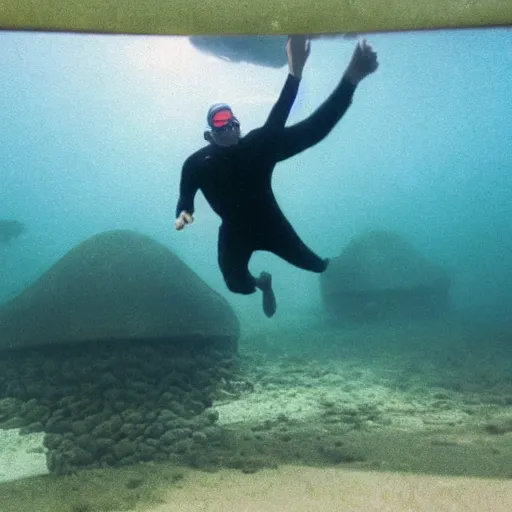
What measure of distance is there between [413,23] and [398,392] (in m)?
4.59

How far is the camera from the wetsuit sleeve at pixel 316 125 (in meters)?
4.22

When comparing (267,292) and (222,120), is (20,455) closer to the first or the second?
(267,292)

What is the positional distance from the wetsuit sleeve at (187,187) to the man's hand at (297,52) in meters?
1.29

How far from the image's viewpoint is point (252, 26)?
335 cm

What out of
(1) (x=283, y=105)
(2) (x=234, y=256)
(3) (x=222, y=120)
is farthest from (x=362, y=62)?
(2) (x=234, y=256)

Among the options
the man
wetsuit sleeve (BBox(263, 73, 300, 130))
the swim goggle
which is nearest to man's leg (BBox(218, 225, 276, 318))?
the man

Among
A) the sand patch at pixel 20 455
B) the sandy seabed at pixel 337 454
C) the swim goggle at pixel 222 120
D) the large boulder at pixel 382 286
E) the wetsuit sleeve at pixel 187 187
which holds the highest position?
the swim goggle at pixel 222 120

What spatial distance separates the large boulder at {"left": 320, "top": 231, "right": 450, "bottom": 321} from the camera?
11867 mm

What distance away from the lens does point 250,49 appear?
5812 mm

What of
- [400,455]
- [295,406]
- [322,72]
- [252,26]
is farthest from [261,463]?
[322,72]

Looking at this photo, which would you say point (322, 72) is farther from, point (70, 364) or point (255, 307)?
point (255, 307)

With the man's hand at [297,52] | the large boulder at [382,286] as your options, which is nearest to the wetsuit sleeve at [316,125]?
the man's hand at [297,52]

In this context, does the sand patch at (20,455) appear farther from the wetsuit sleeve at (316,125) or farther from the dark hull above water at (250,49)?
the dark hull above water at (250,49)

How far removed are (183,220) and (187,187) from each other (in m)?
0.51
